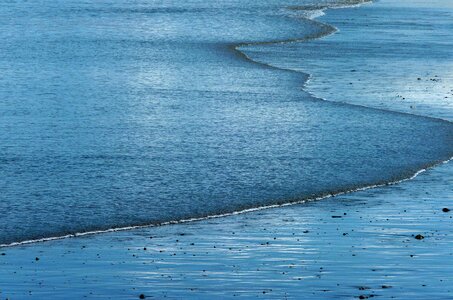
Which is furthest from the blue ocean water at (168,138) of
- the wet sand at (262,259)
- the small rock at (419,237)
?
the small rock at (419,237)

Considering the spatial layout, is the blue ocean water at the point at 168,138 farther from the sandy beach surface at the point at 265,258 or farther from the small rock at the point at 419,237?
the small rock at the point at 419,237

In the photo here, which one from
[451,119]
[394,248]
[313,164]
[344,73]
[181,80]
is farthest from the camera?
[344,73]

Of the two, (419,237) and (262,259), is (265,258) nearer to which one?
(262,259)

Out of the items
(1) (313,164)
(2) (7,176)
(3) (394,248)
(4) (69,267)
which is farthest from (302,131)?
(4) (69,267)

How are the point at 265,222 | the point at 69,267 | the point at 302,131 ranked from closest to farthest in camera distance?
the point at 69,267 < the point at 265,222 < the point at 302,131

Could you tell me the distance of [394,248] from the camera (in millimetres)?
14398

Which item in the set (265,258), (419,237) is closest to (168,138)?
(419,237)

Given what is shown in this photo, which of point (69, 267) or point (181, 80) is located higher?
point (69, 267)

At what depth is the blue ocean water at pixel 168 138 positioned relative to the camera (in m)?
16.9

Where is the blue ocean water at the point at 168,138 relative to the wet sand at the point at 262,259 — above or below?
below

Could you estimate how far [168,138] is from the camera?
72.0 feet

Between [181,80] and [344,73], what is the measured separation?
17.5 feet

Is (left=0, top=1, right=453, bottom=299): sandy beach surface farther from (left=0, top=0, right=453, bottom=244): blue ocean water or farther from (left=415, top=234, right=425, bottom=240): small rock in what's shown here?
(left=0, top=0, right=453, bottom=244): blue ocean water

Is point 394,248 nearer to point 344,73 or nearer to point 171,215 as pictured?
point 171,215
